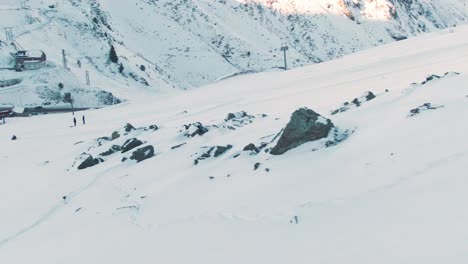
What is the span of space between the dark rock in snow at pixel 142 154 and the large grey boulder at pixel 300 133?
18.0 feet

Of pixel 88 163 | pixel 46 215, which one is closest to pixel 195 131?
pixel 88 163

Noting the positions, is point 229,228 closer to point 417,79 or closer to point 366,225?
point 366,225

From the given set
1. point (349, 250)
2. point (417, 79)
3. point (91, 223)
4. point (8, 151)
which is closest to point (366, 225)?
point (349, 250)

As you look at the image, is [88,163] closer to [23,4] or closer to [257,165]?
[257,165]

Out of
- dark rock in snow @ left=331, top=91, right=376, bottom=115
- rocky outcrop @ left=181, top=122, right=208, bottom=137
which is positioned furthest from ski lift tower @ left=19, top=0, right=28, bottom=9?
dark rock in snow @ left=331, top=91, right=376, bottom=115

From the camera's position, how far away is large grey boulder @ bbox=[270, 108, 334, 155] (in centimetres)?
1270

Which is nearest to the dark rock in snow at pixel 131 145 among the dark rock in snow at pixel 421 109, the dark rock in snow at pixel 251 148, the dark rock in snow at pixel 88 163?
the dark rock in snow at pixel 88 163

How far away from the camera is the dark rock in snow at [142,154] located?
17031mm

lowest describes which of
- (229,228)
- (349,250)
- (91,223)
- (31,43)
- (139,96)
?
(139,96)

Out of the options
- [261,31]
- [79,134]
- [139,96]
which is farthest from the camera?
[261,31]

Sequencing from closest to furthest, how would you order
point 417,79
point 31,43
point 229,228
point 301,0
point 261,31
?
point 229,228 → point 417,79 → point 31,43 → point 261,31 → point 301,0

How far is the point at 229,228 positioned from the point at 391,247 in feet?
10.8

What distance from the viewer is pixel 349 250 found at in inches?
301

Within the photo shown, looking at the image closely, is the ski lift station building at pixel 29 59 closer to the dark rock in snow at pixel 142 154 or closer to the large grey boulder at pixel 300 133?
the dark rock in snow at pixel 142 154
